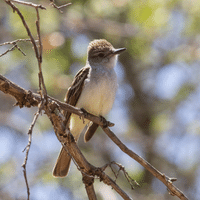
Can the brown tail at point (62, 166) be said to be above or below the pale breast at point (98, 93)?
below

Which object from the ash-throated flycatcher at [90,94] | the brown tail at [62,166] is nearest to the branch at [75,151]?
the ash-throated flycatcher at [90,94]

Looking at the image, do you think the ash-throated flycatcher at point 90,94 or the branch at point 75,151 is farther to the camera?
the ash-throated flycatcher at point 90,94

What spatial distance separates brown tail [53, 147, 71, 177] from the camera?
431 centimetres

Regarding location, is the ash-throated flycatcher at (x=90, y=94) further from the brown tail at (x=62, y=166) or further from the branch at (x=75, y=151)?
the branch at (x=75, y=151)

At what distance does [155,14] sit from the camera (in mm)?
6809

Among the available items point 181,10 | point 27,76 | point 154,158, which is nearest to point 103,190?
point 154,158

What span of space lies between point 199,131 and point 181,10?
287cm

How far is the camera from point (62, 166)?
171 inches

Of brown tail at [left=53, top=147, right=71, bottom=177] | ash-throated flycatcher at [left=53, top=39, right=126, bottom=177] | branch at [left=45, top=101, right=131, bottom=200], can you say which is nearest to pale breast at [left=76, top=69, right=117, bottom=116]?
ash-throated flycatcher at [left=53, top=39, right=126, bottom=177]

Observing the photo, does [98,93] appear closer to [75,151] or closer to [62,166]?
[62,166]

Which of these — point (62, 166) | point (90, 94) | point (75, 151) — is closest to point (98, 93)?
point (90, 94)

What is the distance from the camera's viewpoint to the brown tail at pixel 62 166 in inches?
170

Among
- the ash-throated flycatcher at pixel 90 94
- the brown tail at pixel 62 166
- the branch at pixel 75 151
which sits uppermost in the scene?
the ash-throated flycatcher at pixel 90 94

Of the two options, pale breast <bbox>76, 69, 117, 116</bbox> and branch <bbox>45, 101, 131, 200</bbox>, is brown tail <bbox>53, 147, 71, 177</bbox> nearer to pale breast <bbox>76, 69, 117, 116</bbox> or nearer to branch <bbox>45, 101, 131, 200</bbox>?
pale breast <bbox>76, 69, 117, 116</bbox>
